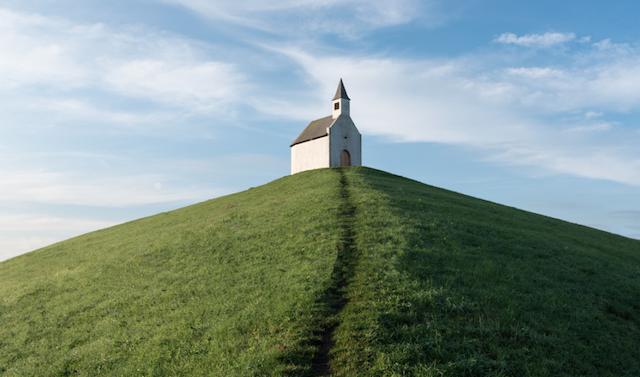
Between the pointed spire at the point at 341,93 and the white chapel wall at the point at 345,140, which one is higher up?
the pointed spire at the point at 341,93

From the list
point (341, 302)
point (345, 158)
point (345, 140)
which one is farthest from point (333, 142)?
point (341, 302)

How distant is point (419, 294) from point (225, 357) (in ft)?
23.3

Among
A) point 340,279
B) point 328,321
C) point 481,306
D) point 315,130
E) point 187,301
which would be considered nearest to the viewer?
point 328,321

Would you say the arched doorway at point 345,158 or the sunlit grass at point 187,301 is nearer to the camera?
the sunlit grass at point 187,301

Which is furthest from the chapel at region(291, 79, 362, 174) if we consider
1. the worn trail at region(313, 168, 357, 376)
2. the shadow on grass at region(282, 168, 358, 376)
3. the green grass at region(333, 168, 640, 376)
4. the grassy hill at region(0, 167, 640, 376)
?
the shadow on grass at region(282, 168, 358, 376)

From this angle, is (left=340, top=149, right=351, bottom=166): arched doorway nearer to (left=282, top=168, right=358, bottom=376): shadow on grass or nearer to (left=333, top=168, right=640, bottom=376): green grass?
(left=333, top=168, right=640, bottom=376): green grass

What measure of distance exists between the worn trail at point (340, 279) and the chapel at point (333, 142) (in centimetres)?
2728

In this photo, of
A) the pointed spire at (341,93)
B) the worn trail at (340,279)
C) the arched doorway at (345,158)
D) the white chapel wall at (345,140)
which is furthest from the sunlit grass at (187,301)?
the pointed spire at (341,93)

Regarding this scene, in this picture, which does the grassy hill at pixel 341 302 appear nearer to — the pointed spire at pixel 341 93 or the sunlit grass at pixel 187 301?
the sunlit grass at pixel 187 301

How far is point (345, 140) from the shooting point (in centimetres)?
5691

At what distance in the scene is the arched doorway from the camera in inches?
2230

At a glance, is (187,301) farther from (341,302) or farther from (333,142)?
(333,142)

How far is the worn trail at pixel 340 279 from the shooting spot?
38.8 ft

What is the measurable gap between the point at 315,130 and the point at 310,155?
13.5ft
